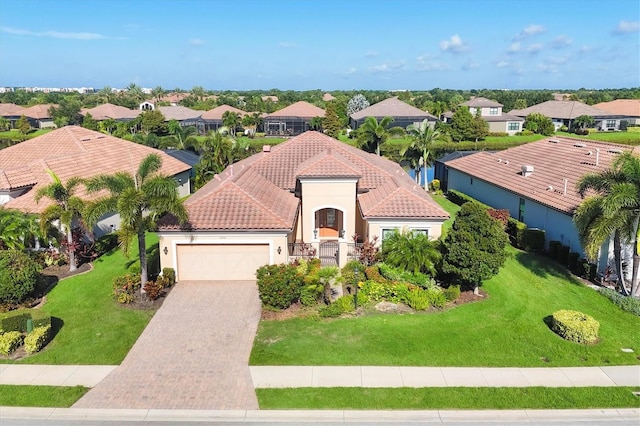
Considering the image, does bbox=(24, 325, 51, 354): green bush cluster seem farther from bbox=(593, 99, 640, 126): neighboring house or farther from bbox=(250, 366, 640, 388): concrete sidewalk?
bbox=(593, 99, 640, 126): neighboring house

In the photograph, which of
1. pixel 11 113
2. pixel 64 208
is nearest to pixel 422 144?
pixel 64 208

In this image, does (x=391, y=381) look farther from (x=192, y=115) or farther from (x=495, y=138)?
(x=192, y=115)

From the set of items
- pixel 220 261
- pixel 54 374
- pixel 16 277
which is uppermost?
pixel 16 277

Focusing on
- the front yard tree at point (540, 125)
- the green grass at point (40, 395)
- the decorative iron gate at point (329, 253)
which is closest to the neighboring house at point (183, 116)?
the front yard tree at point (540, 125)

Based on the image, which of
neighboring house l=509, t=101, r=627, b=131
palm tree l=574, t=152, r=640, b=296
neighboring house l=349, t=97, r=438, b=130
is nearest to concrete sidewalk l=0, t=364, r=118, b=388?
palm tree l=574, t=152, r=640, b=296

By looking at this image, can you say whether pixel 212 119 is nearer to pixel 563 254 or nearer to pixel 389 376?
pixel 563 254

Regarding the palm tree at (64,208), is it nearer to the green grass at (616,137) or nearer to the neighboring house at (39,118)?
the green grass at (616,137)

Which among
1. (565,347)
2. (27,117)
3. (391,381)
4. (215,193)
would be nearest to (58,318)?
(215,193)
